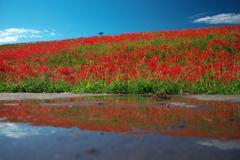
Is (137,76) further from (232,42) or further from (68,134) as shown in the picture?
(232,42)

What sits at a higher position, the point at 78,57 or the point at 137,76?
the point at 78,57

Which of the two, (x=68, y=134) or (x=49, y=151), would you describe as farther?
(x=68, y=134)

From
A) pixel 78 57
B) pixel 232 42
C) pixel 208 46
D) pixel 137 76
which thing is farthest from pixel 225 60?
pixel 78 57

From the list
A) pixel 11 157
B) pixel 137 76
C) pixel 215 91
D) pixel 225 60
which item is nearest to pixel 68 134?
pixel 11 157

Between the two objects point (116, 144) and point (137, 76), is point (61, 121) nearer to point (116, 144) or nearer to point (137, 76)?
point (116, 144)

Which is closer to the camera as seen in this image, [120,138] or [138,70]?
[120,138]

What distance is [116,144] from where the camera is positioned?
6.15ft

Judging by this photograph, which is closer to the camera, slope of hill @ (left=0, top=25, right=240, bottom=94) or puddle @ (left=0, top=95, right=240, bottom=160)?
puddle @ (left=0, top=95, right=240, bottom=160)

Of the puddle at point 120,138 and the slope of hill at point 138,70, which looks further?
the slope of hill at point 138,70

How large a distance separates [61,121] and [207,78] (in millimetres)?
8184

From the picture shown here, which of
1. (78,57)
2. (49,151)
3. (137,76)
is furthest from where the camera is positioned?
(78,57)

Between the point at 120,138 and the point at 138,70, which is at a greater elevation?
the point at 138,70

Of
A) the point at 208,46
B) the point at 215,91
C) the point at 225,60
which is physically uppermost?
the point at 208,46

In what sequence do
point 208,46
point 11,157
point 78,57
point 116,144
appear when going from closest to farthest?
point 11,157
point 116,144
point 208,46
point 78,57
